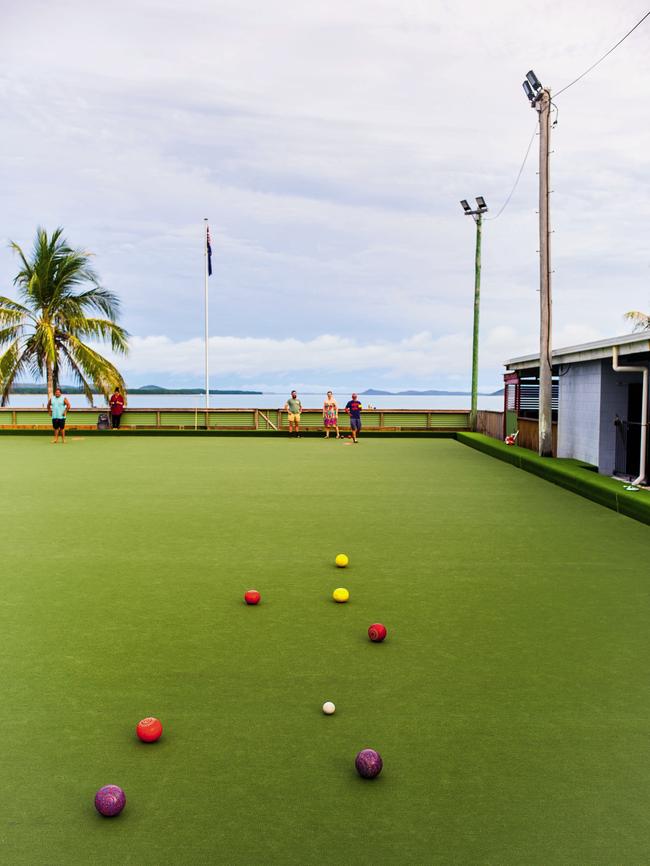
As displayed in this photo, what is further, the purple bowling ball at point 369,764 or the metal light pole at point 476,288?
the metal light pole at point 476,288

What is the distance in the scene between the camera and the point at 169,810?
279 centimetres

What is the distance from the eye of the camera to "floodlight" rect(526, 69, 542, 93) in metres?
15.6

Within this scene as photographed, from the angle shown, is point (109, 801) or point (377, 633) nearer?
point (109, 801)

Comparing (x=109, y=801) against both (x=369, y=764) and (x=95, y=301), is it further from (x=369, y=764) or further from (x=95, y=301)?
(x=95, y=301)

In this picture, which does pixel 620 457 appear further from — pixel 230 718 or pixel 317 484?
pixel 230 718

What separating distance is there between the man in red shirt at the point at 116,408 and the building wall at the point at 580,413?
57.6 ft

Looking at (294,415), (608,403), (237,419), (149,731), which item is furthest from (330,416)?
(149,731)

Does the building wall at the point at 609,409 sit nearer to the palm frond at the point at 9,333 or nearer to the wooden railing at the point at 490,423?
the wooden railing at the point at 490,423

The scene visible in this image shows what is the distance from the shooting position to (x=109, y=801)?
8.96ft

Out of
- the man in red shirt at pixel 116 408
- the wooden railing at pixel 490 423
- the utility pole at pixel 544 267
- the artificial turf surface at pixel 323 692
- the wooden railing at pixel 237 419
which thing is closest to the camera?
the artificial turf surface at pixel 323 692

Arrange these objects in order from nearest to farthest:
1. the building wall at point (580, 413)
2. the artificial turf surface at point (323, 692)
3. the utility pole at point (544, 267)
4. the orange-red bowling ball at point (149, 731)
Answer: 1. the artificial turf surface at point (323, 692)
2. the orange-red bowling ball at point (149, 731)
3. the building wall at point (580, 413)
4. the utility pole at point (544, 267)

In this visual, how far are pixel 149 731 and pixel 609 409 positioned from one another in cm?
1202

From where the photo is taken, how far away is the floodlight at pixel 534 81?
15.6m

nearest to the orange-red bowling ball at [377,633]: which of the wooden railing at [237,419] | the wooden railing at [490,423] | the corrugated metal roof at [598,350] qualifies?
the corrugated metal roof at [598,350]
